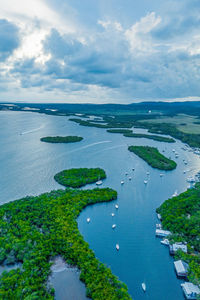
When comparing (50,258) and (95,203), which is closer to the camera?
(50,258)

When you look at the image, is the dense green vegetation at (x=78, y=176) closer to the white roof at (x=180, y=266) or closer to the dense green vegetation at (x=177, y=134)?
the white roof at (x=180, y=266)

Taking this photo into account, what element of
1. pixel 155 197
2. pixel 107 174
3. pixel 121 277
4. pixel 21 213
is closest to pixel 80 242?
pixel 121 277

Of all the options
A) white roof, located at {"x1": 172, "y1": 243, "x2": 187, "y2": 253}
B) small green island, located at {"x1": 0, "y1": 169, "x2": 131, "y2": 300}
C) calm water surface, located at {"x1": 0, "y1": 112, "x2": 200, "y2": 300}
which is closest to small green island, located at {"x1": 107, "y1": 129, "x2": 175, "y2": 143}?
calm water surface, located at {"x1": 0, "y1": 112, "x2": 200, "y2": 300}

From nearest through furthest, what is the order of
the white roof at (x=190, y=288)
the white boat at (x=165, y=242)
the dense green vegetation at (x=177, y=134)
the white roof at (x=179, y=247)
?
the white roof at (x=190, y=288), the white roof at (x=179, y=247), the white boat at (x=165, y=242), the dense green vegetation at (x=177, y=134)

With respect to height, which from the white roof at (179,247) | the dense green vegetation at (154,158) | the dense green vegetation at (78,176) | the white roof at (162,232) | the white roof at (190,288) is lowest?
the white roof at (190,288)

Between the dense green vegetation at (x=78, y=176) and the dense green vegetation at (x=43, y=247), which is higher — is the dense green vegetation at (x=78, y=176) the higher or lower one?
the higher one

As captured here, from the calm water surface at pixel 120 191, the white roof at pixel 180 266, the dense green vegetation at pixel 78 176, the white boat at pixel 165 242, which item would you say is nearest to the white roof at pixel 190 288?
the calm water surface at pixel 120 191

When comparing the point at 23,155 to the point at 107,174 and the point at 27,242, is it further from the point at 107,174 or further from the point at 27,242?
the point at 27,242
